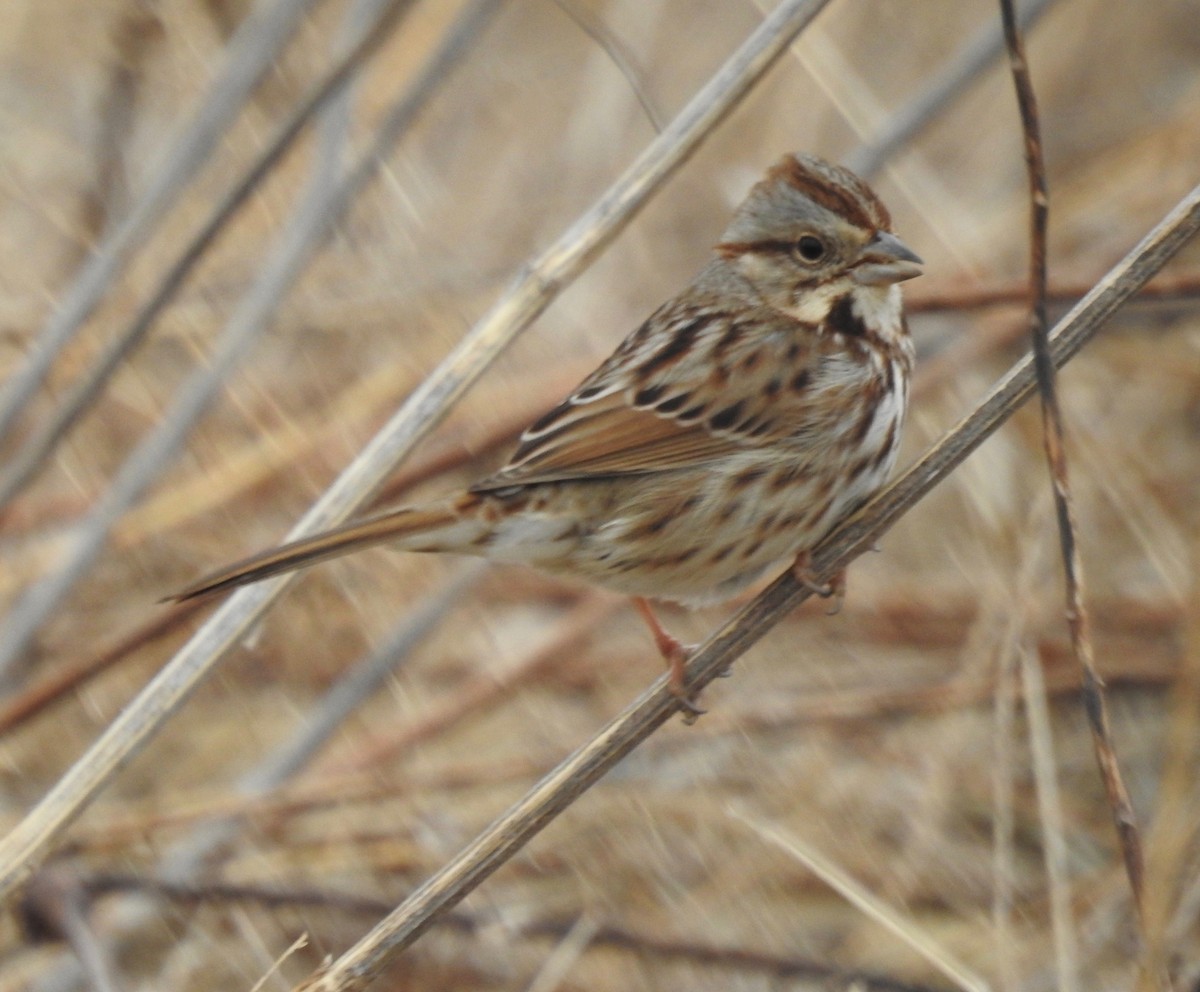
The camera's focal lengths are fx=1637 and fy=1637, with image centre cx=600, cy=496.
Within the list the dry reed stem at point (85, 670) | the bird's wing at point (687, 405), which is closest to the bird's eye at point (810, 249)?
the bird's wing at point (687, 405)

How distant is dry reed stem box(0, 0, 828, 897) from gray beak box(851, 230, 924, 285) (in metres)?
0.32

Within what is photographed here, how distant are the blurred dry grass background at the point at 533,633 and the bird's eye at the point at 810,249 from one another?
1.09 ft

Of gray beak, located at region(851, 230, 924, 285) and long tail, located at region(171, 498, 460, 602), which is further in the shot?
gray beak, located at region(851, 230, 924, 285)

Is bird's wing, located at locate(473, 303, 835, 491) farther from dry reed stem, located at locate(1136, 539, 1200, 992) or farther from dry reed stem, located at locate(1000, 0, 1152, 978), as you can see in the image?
dry reed stem, located at locate(1136, 539, 1200, 992)

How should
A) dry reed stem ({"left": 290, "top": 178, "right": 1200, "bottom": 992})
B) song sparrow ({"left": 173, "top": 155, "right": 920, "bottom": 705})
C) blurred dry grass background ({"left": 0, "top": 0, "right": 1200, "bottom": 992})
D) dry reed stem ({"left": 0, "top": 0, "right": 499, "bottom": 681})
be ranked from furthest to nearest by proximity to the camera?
blurred dry grass background ({"left": 0, "top": 0, "right": 1200, "bottom": 992}), dry reed stem ({"left": 0, "top": 0, "right": 499, "bottom": 681}), song sparrow ({"left": 173, "top": 155, "right": 920, "bottom": 705}), dry reed stem ({"left": 290, "top": 178, "right": 1200, "bottom": 992})

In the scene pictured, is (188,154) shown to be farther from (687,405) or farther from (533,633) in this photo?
(533,633)

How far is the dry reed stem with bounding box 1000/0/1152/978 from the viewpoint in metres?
1.67

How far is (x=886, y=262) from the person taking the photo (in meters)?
2.49

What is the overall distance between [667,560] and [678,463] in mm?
157

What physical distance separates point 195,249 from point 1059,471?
1.54 metres

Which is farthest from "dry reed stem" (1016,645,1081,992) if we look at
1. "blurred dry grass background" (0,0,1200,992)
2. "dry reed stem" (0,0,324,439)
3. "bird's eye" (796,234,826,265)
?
"dry reed stem" (0,0,324,439)

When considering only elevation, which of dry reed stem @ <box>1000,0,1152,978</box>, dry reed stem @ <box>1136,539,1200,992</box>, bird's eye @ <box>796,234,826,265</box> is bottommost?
dry reed stem @ <box>1136,539,1200,992</box>

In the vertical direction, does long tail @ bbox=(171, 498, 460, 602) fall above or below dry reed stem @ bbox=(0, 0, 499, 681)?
below

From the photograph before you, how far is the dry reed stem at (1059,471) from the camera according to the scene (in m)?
1.67
